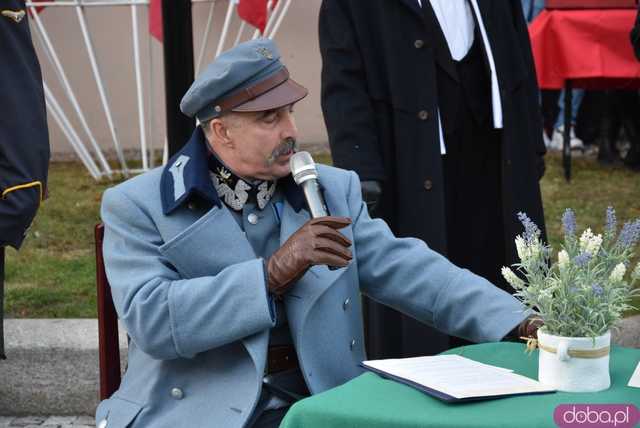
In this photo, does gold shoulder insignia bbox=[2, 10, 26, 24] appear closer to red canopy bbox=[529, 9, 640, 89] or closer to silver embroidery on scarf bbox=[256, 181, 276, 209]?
silver embroidery on scarf bbox=[256, 181, 276, 209]

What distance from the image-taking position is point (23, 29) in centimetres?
409

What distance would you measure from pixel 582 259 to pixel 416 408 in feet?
1.34

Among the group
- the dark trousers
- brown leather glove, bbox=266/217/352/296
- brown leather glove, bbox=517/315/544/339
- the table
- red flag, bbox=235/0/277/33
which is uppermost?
brown leather glove, bbox=266/217/352/296

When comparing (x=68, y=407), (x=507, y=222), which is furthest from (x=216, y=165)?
(x=68, y=407)

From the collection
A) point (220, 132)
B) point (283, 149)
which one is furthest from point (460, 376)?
point (220, 132)

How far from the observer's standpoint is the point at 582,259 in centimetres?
242

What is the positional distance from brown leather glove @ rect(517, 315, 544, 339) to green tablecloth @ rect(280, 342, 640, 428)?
307mm

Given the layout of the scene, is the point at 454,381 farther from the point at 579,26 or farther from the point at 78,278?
the point at 579,26

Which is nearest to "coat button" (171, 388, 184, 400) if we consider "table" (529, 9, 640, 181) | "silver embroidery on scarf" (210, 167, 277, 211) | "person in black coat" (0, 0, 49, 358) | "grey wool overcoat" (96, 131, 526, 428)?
"grey wool overcoat" (96, 131, 526, 428)

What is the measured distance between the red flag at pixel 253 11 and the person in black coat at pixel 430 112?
13.5ft

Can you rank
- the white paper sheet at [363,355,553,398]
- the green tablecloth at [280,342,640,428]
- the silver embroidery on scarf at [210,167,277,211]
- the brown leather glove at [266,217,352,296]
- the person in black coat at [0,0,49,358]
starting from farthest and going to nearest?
the person in black coat at [0,0,49,358]
the silver embroidery on scarf at [210,167,277,211]
the brown leather glove at [266,217,352,296]
the white paper sheet at [363,355,553,398]
the green tablecloth at [280,342,640,428]

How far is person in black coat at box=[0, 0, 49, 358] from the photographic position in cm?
405

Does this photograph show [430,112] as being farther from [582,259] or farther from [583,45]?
[583,45]

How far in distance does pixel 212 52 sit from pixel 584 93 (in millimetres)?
2905
